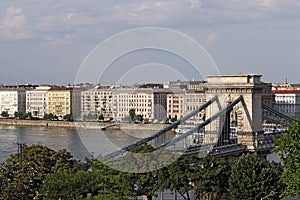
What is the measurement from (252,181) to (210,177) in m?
0.57

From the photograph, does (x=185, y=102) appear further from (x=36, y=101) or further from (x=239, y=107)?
(x=36, y=101)

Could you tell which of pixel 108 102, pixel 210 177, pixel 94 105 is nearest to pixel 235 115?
pixel 210 177

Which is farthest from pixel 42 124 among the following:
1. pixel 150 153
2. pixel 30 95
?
pixel 150 153

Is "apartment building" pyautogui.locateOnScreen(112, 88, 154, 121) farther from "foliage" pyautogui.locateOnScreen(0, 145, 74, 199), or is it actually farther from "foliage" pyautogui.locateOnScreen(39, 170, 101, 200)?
"foliage" pyautogui.locateOnScreen(39, 170, 101, 200)

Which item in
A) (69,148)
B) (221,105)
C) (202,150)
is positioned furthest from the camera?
(69,148)

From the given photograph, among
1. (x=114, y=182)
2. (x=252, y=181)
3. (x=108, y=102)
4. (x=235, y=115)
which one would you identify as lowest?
(x=252, y=181)

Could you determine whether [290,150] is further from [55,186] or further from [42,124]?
[42,124]

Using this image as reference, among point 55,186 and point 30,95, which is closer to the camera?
point 55,186

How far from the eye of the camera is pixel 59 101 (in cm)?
3906

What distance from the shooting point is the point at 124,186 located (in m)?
7.28

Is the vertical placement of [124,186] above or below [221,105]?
below

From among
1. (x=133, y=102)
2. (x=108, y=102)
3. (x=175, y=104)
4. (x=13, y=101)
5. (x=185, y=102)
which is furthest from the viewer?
(x=13, y=101)

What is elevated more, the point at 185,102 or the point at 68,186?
the point at 185,102

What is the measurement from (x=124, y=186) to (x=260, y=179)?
2.03m
